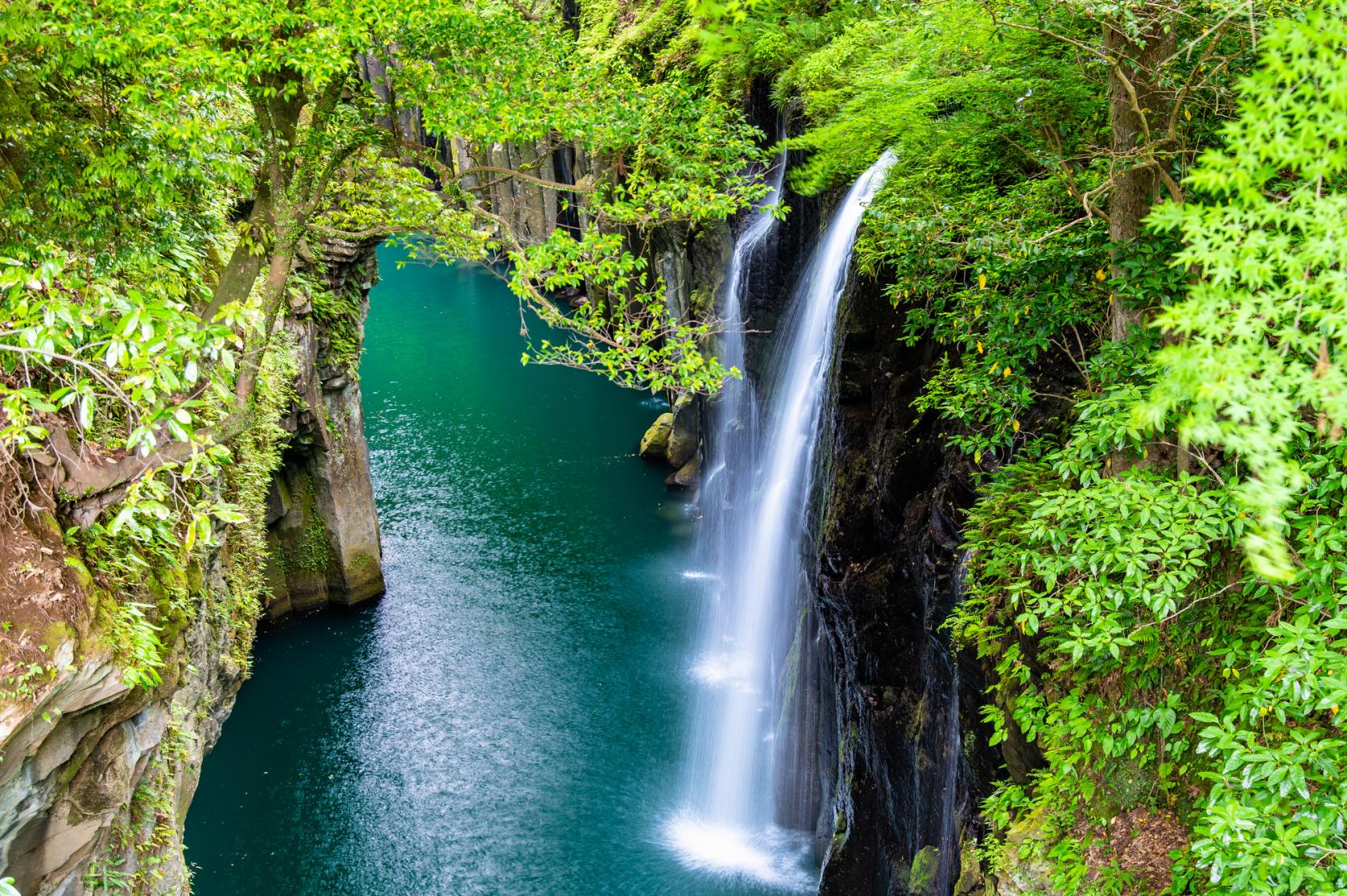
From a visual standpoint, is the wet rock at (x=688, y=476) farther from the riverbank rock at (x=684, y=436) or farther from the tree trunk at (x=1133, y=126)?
the tree trunk at (x=1133, y=126)

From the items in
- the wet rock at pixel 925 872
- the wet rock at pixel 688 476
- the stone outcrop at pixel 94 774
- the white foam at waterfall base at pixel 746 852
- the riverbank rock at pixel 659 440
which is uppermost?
the stone outcrop at pixel 94 774

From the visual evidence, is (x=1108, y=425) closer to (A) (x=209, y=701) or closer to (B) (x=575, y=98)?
(B) (x=575, y=98)

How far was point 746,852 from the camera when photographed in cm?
1313

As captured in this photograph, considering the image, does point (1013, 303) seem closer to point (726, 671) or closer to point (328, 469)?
point (726, 671)

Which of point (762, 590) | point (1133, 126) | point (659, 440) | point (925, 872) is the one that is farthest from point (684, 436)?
point (1133, 126)

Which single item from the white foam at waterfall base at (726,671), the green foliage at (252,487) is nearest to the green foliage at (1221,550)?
the green foliage at (252,487)

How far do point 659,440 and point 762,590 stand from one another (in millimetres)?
10835

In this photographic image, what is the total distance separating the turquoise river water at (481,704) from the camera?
42.1 ft

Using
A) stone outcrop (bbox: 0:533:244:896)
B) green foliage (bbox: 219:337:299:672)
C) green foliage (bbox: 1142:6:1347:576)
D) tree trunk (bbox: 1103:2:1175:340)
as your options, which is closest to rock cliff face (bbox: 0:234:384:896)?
stone outcrop (bbox: 0:533:244:896)

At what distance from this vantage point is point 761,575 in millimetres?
15695

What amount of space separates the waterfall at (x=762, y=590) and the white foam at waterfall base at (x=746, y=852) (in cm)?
2

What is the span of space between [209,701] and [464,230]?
6.36 m

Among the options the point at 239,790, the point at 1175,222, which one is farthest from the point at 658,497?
the point at 1175,222

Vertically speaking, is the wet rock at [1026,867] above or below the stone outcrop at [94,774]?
below
